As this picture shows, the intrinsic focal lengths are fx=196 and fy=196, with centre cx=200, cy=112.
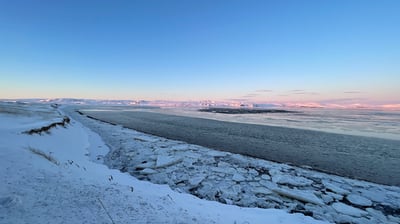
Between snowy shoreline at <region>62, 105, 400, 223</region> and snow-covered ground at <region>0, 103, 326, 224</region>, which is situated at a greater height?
snow-covered ground at <region>0, 103, 326, 224</region>

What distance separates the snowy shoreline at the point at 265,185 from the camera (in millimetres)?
4957

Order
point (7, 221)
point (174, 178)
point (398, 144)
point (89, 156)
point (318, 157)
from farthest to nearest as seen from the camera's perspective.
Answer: point (398, 144) → point (318, 157) → point (89, 156) → point (174, 178) → point (7, 221)

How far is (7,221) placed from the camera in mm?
2289

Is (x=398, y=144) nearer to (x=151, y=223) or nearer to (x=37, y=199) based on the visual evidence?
(x=151, y=223)

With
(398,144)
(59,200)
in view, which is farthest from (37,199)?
(398,144)

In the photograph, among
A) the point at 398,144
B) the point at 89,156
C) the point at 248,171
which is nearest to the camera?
the point at 248,171

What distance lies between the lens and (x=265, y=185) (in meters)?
6.22

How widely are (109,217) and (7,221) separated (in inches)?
43.5

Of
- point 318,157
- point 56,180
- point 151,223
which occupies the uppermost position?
point 56,180

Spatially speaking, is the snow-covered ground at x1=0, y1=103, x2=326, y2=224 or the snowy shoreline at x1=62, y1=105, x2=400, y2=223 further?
the snowy shoreline at x1=62, y1=105, x2=400, y2=223

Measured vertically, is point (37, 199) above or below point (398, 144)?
above

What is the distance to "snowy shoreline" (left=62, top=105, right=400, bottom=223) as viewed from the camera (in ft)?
16.3

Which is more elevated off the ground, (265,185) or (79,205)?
(79,205)

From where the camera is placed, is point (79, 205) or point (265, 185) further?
point (265, 185)
